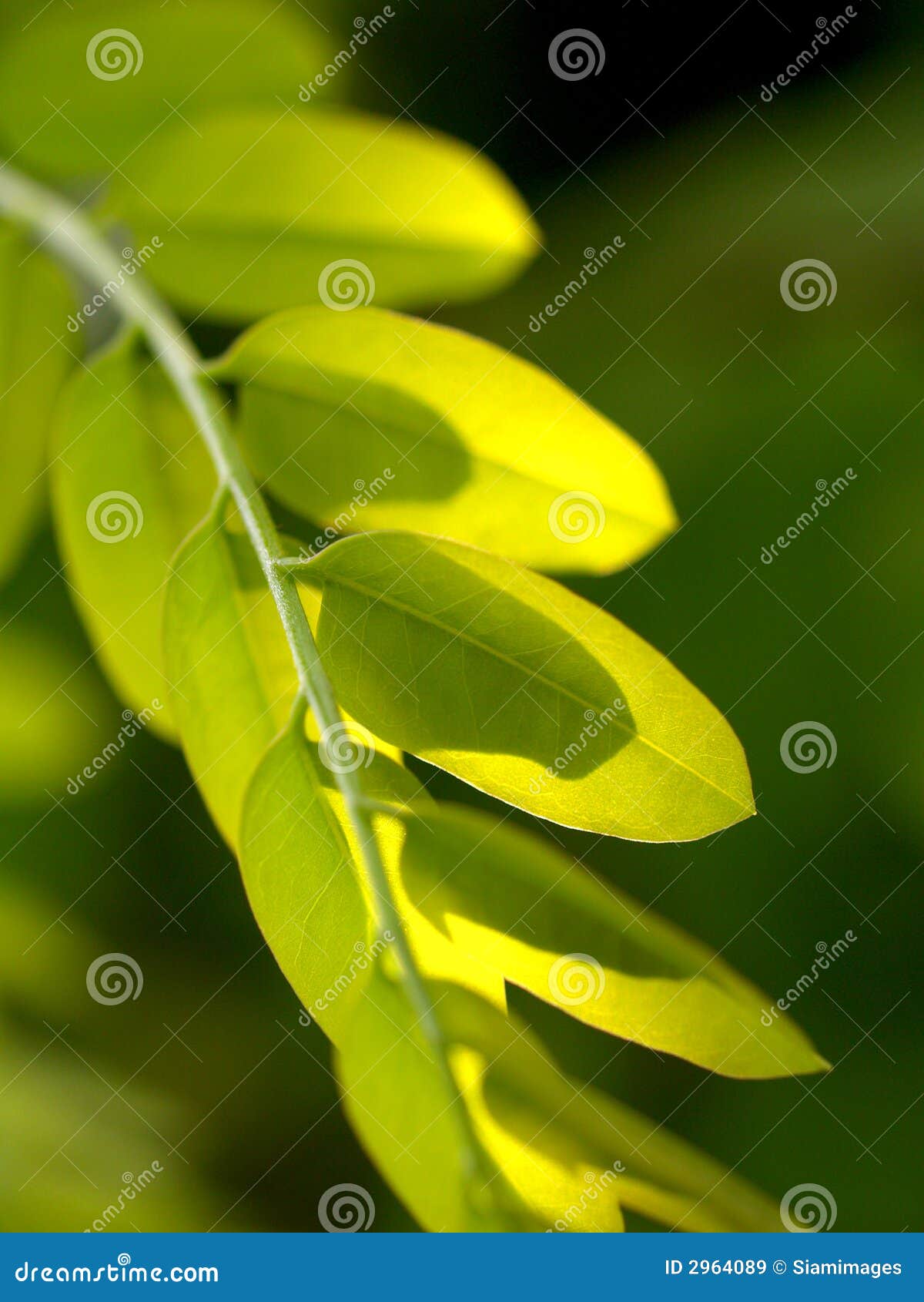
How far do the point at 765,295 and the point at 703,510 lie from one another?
0.64ft

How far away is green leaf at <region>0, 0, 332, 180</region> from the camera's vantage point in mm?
750

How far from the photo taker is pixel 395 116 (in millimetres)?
Result: 881

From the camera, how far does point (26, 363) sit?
753 mm

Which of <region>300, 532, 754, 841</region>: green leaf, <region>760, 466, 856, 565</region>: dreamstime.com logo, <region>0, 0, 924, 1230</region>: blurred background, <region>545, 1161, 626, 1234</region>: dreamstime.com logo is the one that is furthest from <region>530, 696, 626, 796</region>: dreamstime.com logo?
<region>760, 466, 856, 565</region>: dreamstime.com logo
